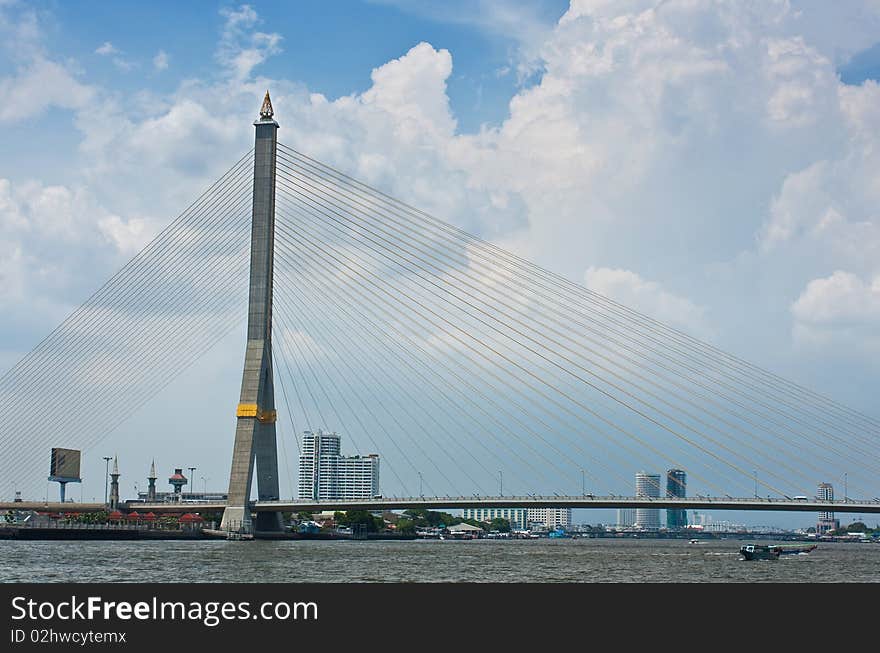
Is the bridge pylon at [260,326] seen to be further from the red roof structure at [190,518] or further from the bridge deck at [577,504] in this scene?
the red roof structure at [190,518]

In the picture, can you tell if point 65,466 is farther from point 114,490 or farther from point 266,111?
point 266,111

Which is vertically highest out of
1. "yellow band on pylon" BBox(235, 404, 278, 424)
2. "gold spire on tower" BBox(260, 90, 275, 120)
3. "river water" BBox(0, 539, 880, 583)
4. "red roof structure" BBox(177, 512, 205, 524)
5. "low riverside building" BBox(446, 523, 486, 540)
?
"gold spire on tower" BBox(260, 90, 275, 120)

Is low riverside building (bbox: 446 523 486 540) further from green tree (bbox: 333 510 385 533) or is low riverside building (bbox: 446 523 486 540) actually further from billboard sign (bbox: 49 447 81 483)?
billboard sign (bbox: 49 447 81 483)

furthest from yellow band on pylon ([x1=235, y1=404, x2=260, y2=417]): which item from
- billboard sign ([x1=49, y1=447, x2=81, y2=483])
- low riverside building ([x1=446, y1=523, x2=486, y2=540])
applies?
low riverside building ([x1=446, y1=523, x2=486, y2=540])

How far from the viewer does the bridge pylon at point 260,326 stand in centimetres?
7262

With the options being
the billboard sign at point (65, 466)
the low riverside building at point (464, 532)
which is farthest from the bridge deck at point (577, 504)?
the low riverside building at point (464, 532)

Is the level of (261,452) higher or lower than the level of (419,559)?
higher

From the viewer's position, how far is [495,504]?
8200 cm

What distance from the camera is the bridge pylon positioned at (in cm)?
7262
